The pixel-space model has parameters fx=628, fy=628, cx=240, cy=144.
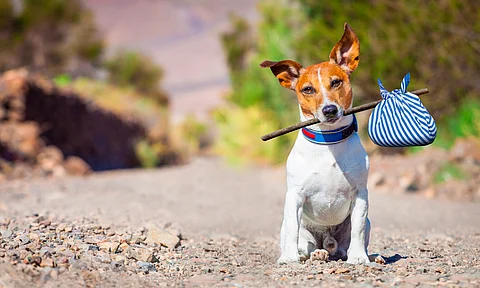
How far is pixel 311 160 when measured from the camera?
4.39 metres

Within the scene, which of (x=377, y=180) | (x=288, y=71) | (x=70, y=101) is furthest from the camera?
(x=70, y=101)

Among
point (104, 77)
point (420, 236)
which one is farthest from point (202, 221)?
point (104, 77)

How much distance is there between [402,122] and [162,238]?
7.20 ft

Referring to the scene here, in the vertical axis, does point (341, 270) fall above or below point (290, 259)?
below

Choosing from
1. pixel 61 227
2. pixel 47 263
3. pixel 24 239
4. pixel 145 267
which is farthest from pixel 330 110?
pixel 61 227

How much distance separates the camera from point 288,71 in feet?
15.2

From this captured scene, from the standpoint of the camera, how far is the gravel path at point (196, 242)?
12.7 feet

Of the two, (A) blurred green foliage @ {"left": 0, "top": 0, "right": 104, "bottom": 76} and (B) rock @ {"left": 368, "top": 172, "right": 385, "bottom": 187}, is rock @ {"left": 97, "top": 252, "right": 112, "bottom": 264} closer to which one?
(B) rock @ {"left": 368, "top": 172, "right": 385, "bottom": 187}

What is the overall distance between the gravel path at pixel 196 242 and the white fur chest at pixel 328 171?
0.47 meters

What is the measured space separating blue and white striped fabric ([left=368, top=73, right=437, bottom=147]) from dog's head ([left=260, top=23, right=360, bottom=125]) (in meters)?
0.25

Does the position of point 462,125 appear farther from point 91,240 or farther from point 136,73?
point 136,73

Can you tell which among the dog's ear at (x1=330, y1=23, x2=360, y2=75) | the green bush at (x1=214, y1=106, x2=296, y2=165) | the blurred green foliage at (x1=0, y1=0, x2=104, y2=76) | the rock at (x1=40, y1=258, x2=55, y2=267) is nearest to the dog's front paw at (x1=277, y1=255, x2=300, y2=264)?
the dog's ear at (x1=330, y1=23, x2=360, y2=75)

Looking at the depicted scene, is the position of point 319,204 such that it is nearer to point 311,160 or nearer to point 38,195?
point 311,160

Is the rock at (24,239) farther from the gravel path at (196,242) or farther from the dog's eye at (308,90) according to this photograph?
the dog's eye at (308,90)
